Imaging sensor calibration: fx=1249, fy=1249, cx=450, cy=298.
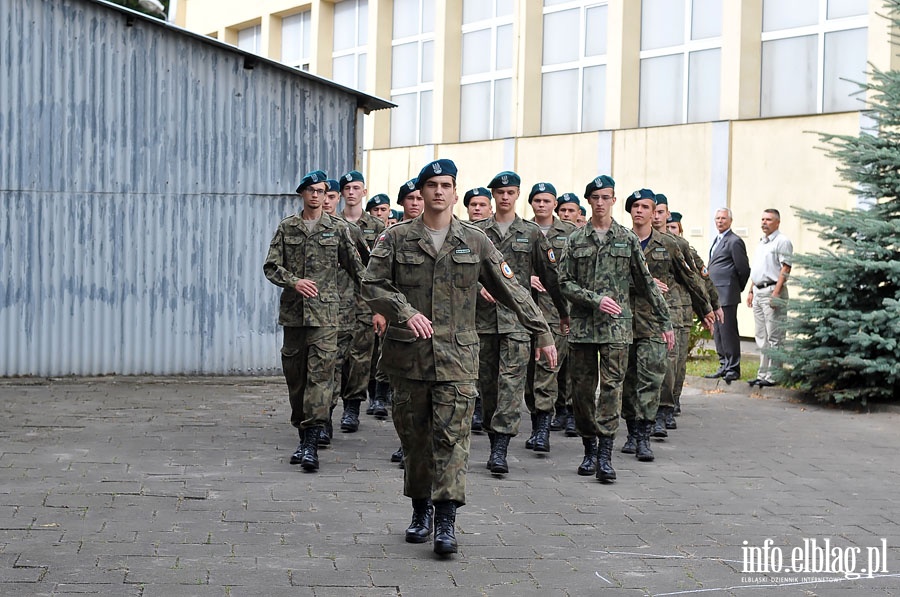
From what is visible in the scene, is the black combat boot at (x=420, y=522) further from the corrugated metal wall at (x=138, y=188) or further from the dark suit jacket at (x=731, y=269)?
the dark suit jacket at (x=731, y=269)

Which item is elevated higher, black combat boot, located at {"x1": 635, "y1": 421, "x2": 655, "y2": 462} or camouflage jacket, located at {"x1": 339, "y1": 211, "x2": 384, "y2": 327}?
camouflage jacket, located at {"x1": 339, "y1": 211, "x2": 384, "y2": 327}

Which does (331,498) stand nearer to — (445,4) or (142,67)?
(142,67)

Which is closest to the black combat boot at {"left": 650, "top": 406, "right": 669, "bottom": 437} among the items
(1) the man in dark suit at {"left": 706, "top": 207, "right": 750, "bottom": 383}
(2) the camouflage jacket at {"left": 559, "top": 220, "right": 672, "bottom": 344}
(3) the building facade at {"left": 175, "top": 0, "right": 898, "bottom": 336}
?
(2) the camouflage jacket at {"left": 559, "top": 220, "right": 672, "bottom": 344}

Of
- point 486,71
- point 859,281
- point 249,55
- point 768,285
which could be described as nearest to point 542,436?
point 859,281

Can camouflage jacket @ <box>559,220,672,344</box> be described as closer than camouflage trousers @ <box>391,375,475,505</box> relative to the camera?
No

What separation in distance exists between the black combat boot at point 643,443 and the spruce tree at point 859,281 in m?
3.99

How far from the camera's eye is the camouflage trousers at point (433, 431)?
643 cm

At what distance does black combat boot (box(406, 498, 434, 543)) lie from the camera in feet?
21.4

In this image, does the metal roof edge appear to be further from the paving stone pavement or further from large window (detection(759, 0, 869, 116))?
large window (detection(759, 0, 869, 116))

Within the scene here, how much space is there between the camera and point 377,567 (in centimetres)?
595

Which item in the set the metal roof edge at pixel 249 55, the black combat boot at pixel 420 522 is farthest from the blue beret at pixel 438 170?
the metal roof edge at pixel 249 55

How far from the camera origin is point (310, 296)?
876cm

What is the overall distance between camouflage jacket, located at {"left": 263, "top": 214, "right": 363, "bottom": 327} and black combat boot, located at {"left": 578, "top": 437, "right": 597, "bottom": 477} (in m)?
2.00

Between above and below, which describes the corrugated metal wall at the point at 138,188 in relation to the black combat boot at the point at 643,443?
above
